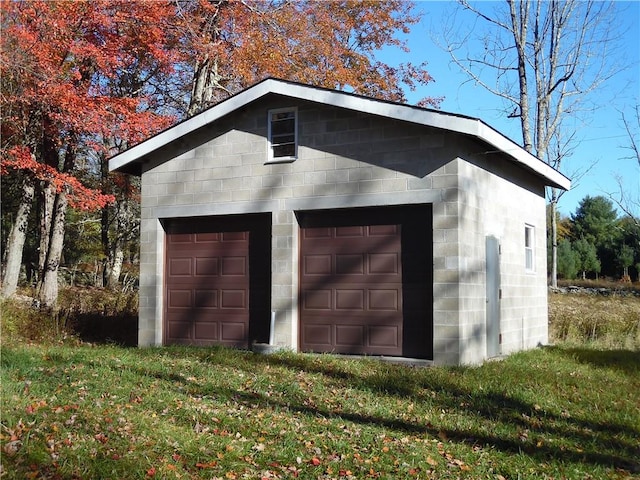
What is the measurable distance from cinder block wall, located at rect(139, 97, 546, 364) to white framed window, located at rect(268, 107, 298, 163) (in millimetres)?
122

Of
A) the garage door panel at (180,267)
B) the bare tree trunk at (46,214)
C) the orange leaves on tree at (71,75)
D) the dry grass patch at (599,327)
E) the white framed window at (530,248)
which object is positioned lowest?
the dry grass patch at (599,327)

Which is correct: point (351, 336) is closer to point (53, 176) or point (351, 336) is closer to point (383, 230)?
point (383, 230)

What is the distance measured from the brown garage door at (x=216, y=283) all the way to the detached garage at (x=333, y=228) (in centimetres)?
3

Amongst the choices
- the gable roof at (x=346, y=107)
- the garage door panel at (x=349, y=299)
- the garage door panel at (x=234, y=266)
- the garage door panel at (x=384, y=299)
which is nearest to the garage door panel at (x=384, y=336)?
the garage door panel at (x=384, y=299)

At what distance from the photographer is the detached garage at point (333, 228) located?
34.0ft

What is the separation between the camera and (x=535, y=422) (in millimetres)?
7336

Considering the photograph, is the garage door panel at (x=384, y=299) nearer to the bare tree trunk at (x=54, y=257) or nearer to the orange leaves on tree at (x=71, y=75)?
the orange leaves on tree at (x=71, y=75)

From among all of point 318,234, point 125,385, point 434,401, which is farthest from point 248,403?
point 318,234

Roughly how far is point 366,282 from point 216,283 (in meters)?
2.98

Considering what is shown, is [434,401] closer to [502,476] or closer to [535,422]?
[535,422]

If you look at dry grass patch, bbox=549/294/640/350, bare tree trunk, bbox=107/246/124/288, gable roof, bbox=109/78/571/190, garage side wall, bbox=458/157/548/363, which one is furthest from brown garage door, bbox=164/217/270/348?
bare tree trunk, bbox=107/246/124/288

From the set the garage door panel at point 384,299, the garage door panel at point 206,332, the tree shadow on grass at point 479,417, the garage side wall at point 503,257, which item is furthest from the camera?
the garage door panel at point 206,332

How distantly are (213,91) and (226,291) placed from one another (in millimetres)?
12909

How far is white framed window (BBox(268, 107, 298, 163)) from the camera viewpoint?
11638 millimetres
